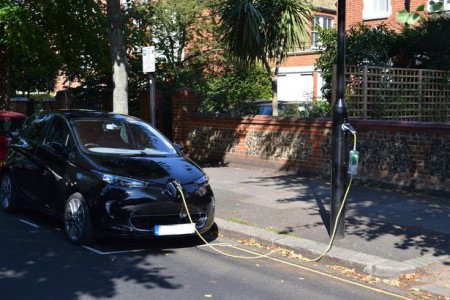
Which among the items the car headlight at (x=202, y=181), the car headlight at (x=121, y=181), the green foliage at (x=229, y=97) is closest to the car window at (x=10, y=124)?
the green foliage at (x=229, y=97)

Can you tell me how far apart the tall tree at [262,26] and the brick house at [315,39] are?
9.36 feet

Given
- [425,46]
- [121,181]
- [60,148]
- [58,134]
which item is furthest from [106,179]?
[425,46]

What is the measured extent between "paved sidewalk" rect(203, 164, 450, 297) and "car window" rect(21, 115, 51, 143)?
9.82 feet

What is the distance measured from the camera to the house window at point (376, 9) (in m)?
23.3

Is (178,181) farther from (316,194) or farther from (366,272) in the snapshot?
(316,194)

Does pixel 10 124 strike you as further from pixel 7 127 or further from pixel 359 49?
pixel 359 49

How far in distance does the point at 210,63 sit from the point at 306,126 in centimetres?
1077

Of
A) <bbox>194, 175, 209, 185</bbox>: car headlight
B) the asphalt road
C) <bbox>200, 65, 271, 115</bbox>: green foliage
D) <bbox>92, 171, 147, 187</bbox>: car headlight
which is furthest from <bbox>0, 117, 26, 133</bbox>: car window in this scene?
<bbox>194, 175, 209, 185</bbox>: car headlight

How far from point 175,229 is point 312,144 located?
240 inches

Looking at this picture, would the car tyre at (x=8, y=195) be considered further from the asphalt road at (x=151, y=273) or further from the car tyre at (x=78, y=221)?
the car tyre at (x=78, y=221)

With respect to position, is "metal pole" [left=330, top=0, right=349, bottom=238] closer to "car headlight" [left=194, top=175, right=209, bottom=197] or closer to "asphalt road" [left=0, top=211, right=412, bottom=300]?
"asphalt road" [left=0, top=211, right=412, bottom=300]

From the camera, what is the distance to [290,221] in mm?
8070

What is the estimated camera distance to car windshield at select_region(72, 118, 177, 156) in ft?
24.4

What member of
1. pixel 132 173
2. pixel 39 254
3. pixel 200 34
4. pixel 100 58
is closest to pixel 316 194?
pixel 132 173
